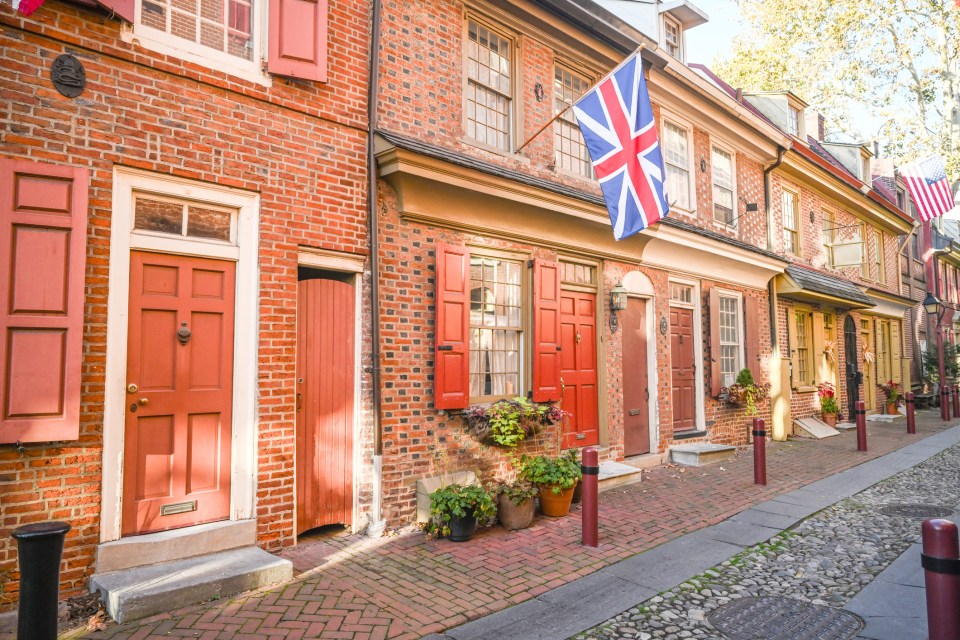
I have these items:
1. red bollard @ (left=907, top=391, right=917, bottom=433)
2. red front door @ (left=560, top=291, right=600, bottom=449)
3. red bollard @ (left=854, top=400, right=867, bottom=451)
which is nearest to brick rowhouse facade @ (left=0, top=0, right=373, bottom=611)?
red front door @ (left=560, top=291, right=600, bottom=449)

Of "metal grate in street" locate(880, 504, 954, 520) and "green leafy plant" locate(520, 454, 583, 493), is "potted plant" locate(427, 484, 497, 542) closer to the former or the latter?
"green leafy plant" locate(520, 454, 583, 493)

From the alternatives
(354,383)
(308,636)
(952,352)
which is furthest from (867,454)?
(952,352)

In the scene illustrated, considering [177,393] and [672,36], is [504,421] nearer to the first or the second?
[177,393]

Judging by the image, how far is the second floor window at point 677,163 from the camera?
426 inches

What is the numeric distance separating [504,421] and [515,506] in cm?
108

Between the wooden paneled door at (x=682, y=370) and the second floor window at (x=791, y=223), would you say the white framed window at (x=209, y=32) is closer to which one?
the wooden paneled door at (x=682, y=370)

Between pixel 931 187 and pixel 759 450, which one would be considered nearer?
pixel 759 450

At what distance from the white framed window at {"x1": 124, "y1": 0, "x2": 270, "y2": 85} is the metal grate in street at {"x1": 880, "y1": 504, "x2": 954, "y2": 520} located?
8275 mm

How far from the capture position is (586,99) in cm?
672

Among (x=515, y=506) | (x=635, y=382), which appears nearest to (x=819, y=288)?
(x=635, y=382)

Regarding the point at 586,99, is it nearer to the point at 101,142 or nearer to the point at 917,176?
the point at 101,142

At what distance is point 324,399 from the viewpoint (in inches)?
232

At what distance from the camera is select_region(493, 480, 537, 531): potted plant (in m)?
6.12

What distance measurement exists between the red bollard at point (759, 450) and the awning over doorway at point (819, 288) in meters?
6.36
